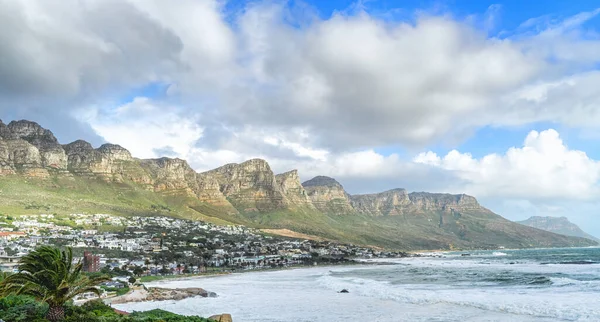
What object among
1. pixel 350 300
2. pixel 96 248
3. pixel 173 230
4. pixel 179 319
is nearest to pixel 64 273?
pixel 179 319

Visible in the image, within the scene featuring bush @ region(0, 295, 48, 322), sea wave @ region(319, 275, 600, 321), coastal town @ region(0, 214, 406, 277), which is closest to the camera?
bush @ region(0, 295, 48, 322)

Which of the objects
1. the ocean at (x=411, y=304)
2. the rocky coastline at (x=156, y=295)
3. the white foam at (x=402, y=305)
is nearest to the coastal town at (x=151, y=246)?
the rocky coastline at (x=156, y=295)

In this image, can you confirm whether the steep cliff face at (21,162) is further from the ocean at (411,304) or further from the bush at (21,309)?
the bush at (21,309)

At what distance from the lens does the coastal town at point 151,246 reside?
338 ft

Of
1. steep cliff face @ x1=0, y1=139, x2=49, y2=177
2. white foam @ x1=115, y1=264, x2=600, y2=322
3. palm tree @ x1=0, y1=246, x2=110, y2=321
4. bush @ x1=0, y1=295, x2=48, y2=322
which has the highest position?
steep cliff face @ x1=0, y1=139, x2=49, y2=177

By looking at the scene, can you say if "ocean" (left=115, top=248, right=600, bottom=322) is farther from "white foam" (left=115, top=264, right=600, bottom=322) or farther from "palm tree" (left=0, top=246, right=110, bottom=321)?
"palm tree" (left=0, top=246, right=110, bottom=321)

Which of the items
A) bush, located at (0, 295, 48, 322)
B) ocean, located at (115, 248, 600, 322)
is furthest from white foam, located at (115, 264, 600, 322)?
bush, located at (0, 295, 48, 322)

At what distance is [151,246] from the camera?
137 meters

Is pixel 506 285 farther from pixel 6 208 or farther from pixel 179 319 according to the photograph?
pixel 6 208

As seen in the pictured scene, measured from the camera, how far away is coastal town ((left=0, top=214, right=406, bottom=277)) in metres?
103

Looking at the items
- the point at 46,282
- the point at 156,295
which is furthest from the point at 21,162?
the point at 46,282

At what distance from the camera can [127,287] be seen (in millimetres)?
66438

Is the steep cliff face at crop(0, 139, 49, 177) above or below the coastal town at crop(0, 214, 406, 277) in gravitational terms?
above

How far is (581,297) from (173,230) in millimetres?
151983
